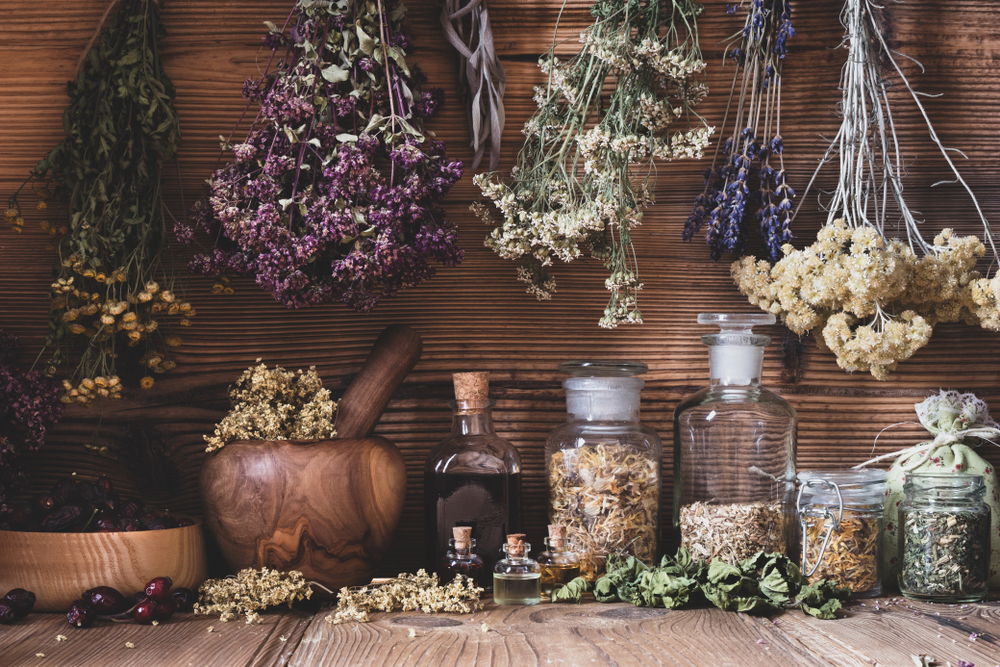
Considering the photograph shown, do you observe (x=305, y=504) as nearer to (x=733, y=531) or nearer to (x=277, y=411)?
(x=277, y=411)

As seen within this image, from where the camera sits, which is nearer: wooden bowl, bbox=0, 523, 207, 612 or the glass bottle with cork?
wooden bowl, bbox=0, 523, 207, 612

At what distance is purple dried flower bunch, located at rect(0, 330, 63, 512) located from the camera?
115 centimetres

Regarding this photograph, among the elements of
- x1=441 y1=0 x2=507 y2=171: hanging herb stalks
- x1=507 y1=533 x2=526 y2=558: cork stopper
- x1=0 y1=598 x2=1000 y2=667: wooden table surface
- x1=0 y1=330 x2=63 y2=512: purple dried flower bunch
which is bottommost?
x1=0 y1=598 x2=1000 y2=667: wooden table surface

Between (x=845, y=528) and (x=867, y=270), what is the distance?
0.38 meters

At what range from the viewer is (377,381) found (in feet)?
4.20

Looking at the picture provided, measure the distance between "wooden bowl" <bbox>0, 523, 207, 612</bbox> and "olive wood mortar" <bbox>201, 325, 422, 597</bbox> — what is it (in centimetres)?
11

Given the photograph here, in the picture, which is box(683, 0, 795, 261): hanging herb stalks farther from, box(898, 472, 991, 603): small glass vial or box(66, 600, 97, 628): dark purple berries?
box(66, 600, 97, 628): dark purple berries

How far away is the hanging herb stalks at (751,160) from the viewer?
129 centimetres

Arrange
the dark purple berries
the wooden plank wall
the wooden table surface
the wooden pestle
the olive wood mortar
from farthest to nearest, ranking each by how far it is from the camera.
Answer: the wooden plank wall
the wooden pestle
the olive wood mortar
the dark purple berries
the wooden table surface

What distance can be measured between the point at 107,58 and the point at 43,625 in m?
0.82

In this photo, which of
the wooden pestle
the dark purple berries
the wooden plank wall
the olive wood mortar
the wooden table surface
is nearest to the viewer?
the wooden table surface

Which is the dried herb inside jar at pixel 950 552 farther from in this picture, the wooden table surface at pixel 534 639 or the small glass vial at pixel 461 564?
the small glass vial at pixel 461 564

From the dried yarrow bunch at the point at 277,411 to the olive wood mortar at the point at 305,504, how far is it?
23 mm

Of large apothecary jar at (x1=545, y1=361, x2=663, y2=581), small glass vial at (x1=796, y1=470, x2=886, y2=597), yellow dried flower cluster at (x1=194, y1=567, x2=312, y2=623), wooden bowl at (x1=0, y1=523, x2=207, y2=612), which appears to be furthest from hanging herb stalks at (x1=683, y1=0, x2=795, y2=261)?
wooden bowl at (x1=0, y1=523, x2=207, y2=612)
